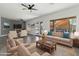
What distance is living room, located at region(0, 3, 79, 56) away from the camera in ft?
6.05

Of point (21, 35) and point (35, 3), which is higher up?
point (35, 3)

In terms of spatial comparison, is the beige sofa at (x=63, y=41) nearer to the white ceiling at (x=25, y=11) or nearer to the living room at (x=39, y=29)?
the living room at (x=39, y=29)

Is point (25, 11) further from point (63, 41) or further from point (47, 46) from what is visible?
point (63, 41)

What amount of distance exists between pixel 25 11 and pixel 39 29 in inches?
19.7

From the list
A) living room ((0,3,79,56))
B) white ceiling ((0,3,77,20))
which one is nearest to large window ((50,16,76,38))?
living room ((0,3,79,56))

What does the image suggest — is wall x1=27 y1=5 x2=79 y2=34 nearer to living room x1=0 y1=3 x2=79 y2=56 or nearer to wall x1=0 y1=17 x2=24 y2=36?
living room x1=0 y1=3 x2=79 y2=56

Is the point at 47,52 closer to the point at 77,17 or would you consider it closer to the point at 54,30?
the point at 54,30

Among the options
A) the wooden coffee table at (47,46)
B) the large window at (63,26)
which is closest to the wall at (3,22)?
the wooden coffee table at (47,46)

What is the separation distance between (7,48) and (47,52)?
2.83ft

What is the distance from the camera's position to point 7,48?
198 centimetres

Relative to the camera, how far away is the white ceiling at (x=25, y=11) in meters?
1.85

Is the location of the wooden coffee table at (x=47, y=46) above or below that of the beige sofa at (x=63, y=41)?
below

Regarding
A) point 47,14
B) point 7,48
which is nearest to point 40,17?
point 47,14

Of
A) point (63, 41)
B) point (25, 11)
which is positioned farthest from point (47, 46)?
point (25, 11)
